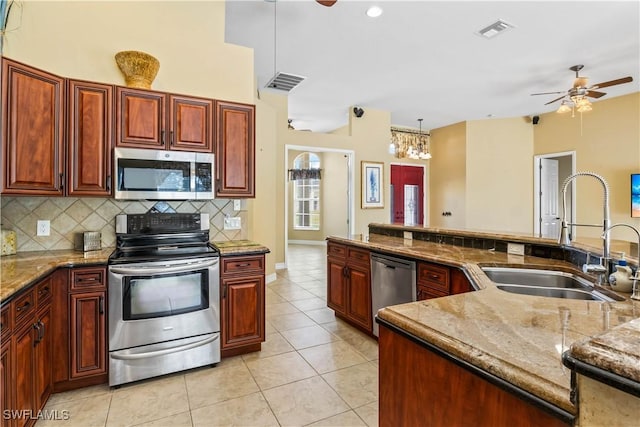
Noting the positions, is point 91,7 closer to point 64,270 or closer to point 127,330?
point 64,270

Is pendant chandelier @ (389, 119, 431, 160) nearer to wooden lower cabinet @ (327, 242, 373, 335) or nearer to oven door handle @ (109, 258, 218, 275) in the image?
wooden lower cabinet @ (327, 242, 373, 335)

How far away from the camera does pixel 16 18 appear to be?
2.46 meters

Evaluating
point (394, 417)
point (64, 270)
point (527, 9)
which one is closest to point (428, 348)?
point (394, 417)

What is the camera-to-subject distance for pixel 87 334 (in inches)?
88.1

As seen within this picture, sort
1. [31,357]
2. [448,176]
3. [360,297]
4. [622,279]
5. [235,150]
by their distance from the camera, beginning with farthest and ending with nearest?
[448,176], [360,297], [235,150], [31,357], [622,279]

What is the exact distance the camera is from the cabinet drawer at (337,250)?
11.4 ft

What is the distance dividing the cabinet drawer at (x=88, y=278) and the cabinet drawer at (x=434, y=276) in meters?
2.27

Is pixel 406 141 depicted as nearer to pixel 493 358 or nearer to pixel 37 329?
pixel 37 329

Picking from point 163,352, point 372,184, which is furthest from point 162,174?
point 372,184

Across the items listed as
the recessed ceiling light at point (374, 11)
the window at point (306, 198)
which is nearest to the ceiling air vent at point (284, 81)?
the recessed ceiling light at point (374, 11)

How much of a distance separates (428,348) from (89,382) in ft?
7.99

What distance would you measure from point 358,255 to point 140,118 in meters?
2.23

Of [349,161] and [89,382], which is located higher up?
[349,161]

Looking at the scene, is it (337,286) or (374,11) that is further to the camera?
(337,286)
